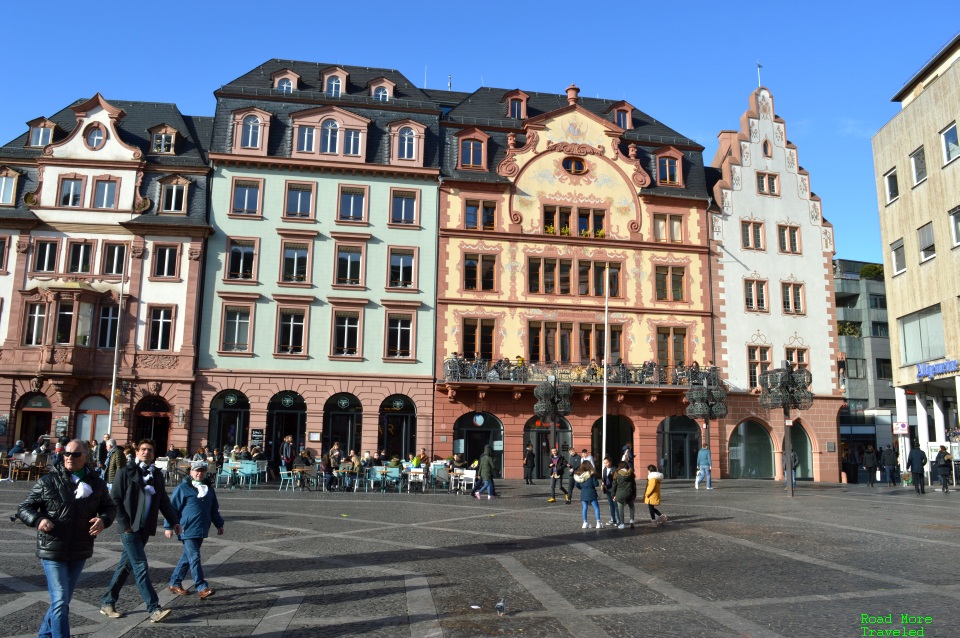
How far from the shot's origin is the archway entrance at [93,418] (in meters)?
34.2

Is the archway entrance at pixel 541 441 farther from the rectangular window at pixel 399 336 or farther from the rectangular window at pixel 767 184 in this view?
the rectangular window at pixel 767 184

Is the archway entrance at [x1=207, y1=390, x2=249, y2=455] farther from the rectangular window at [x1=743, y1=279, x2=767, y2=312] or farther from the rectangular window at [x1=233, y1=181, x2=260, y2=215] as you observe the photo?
the rectangular window at [x1=743, y1=279, x2=767, y2=312]

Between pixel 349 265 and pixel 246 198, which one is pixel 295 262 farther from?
pixel 246 198

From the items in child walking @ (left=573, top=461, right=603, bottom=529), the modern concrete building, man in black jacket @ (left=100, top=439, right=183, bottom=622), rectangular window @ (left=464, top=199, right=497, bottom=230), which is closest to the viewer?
man in black jacket @ (left=100, top=439, right=183, bottom=622)

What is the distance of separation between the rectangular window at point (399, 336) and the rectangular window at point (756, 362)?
16.8 metres

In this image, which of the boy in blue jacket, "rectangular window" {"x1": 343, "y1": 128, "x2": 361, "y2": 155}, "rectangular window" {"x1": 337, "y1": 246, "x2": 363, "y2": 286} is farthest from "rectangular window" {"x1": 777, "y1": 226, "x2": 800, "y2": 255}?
the boy in blue jacket

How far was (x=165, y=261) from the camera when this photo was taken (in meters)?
36.0

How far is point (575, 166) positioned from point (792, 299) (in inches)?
510

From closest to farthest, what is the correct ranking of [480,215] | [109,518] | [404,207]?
[109,518]
[404,207]
[480,215]

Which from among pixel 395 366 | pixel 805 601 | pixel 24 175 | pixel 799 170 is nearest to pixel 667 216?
pixel 799 170

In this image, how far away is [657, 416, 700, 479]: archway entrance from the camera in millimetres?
38562

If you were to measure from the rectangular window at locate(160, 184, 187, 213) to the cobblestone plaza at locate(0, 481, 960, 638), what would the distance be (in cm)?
1856

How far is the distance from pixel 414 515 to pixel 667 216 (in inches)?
1007

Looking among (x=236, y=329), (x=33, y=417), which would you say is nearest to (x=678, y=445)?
(x=236, y=329)
